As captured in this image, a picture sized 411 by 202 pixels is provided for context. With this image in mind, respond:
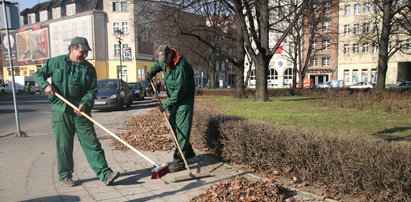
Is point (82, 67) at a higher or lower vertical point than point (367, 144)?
higher

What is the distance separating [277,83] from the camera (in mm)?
64188

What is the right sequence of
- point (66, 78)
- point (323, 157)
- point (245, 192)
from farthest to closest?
1. point (66, 78)
2. point (323, 157)
3. point (245, 192)

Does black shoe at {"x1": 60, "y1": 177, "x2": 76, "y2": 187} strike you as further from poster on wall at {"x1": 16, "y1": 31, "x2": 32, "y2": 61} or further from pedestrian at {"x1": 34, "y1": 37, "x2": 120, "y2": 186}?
poster on wall at {"x1": 16, "y1": 31, "x2": 32, "y2": 61}

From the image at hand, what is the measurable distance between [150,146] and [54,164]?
73.8 inches

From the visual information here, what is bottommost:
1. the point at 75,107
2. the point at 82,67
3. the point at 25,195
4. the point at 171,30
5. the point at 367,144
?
the point at 25,195

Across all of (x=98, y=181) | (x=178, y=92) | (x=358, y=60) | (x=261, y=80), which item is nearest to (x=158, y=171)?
(x=98, y=181)

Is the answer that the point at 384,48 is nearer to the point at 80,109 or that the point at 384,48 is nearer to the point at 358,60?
the point at 80,109

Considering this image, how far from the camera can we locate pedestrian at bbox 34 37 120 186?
416 cm

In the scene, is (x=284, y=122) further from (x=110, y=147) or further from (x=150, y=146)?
(x=110, y=147)

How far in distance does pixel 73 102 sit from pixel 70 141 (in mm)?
534

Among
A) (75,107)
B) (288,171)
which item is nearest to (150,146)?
(75,107)

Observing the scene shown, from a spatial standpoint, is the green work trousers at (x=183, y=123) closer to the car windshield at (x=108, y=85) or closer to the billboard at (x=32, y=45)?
the car windshield at (x=108, y=85)

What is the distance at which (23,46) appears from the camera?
5950 cm

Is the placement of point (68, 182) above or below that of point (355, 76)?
below
